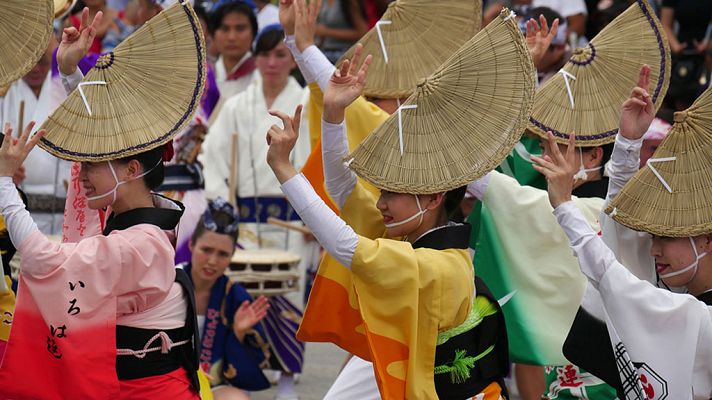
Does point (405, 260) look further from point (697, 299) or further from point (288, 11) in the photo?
point (288, 11)

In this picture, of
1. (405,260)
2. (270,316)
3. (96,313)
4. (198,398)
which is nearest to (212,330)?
(270,316)

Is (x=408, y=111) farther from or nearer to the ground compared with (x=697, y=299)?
farther from the ground

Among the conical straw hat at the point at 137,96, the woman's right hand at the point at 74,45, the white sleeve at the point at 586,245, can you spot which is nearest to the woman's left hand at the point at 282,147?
the conical straw hat at the point at 137,96

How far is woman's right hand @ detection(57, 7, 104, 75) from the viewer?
4633 millimetres

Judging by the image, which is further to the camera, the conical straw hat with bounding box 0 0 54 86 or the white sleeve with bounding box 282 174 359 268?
the conical straw hat with bounding box 0 0 54 86

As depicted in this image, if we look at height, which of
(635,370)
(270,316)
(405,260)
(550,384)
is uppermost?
(405,260)

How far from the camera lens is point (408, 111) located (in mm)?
4180

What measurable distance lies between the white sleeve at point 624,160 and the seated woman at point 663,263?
0.27 meters

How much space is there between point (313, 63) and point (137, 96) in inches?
35.7

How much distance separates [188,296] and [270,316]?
3023 mm

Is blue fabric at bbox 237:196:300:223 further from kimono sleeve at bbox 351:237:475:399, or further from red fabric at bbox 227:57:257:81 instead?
kimono sleeve at bbox 351:237:475:399

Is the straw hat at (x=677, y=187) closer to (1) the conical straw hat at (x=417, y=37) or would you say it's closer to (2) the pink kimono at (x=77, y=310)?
(1) the conical straw hat at (x=417, y=37)

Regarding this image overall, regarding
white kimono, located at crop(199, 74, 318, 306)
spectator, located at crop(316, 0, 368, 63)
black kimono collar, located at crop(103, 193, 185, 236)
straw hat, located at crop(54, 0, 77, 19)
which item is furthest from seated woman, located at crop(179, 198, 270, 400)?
spectator, located at crop(316, 0, 368, 63)

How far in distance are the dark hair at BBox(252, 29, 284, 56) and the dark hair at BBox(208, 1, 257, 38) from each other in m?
0.56
